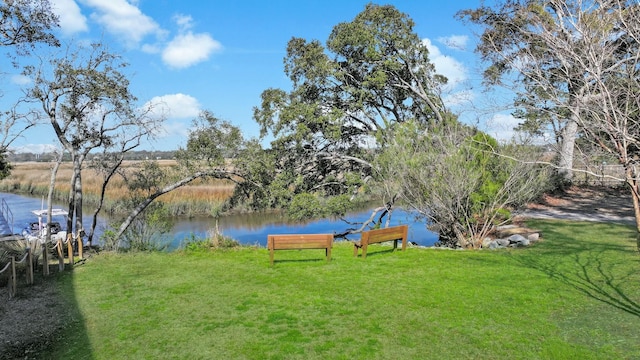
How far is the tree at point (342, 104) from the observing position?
15.5m

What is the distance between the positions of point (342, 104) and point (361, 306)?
1147 cm

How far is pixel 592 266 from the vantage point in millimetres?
8734

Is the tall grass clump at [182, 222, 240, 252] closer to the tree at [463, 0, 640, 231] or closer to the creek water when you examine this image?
the creek water

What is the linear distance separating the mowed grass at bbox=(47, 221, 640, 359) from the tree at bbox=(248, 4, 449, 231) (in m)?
5.81

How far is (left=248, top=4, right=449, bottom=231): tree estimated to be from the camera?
51.0 ft

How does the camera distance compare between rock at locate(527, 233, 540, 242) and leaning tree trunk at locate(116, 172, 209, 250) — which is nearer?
rock at locate(527, 233, 540, 242)

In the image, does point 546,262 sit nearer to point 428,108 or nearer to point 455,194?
point 455,194

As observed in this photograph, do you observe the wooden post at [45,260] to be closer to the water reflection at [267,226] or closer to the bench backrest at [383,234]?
the bench backrest at [383,234]

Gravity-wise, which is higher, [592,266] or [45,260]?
[45,260]

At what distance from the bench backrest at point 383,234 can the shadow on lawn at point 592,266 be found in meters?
2.72

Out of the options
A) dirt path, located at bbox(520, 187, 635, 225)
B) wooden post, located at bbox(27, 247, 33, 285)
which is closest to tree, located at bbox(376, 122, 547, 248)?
dirt path, located at bbox(520, 187, 635, 225)

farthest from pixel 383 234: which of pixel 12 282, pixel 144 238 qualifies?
pixel 12 282

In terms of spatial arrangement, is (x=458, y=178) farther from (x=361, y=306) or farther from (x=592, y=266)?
(x=361, y=306)

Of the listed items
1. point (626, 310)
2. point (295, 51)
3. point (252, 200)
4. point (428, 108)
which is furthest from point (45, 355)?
point (428, 108)
